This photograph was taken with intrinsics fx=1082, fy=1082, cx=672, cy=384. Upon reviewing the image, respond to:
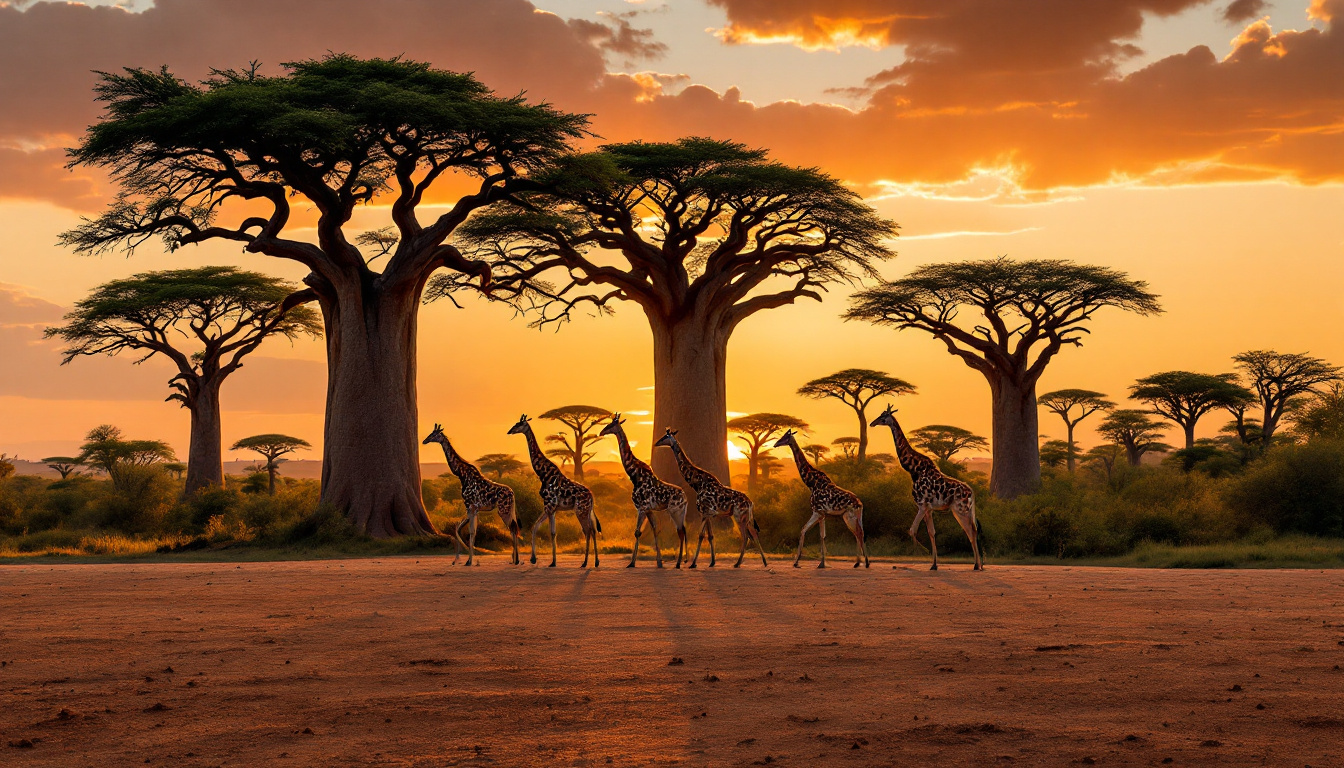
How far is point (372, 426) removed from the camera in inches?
992

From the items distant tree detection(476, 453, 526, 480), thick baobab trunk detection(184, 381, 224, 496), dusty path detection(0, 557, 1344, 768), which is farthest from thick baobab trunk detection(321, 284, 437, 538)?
distant tree detection(476, 453, 526, 480)

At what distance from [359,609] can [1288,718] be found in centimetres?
871

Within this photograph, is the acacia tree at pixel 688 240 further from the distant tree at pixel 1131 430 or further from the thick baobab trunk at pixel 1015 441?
the distant tree at pixel 1131 430

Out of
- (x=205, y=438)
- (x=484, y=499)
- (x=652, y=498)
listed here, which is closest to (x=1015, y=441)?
(x=652, y=498)

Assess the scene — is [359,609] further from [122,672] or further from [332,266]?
[332,266]

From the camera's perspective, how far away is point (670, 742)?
20.4 feet

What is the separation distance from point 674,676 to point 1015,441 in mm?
34459

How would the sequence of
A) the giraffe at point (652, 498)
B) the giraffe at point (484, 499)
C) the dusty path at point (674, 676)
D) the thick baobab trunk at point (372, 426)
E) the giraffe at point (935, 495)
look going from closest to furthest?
the dusty path at point (674, 676) < the giraffe at point (652, 498) < the giraffe at point (935, 495) < the giraffe at point (484, 499) < the thick baobab trunk at point (372, 426)

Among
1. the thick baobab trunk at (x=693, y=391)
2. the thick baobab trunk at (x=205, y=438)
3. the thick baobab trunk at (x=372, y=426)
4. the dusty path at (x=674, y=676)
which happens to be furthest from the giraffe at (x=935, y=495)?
the thick baobab trunk at (x=205, y=438)

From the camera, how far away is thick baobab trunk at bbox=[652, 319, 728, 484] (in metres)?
32.8

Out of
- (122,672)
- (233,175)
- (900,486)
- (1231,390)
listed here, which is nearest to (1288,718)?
(122,672)

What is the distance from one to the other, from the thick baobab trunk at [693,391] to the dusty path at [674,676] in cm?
1937

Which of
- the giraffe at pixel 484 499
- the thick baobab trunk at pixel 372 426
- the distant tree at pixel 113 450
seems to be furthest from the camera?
the distant tree at pixel 113 450

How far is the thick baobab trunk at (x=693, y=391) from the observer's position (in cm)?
3278
